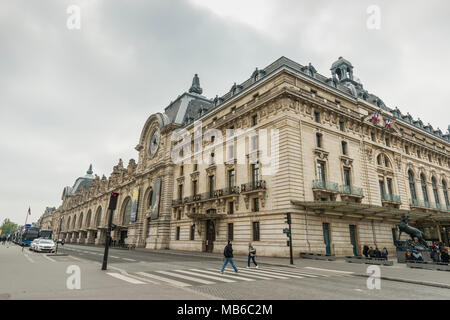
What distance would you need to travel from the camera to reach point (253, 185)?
27875mm

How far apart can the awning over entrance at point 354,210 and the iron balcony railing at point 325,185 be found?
2.18m

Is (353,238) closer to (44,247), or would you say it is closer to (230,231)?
(230,231)

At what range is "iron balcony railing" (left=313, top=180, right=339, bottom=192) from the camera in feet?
86.5

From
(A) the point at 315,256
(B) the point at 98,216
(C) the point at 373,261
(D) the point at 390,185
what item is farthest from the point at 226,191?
(B) the point at 98,216

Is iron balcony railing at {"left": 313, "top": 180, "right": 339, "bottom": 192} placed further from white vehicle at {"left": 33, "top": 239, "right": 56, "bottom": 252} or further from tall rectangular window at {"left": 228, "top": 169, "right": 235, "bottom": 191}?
white vehicle at {"left": 33, "top": 239, "right": 56, "bottom": 252}

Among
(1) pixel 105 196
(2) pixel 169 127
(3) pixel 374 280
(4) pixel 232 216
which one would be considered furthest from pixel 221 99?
(1) pixel 105 196

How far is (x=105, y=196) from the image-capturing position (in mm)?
72812

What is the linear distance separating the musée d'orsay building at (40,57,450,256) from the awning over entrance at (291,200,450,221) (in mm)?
128

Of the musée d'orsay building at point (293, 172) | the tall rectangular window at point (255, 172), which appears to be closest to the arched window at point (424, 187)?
the musée d'orsay building at point (293, 172)

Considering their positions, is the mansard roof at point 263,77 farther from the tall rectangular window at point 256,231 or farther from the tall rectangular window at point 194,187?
the tall rectangular window at point 256,231
